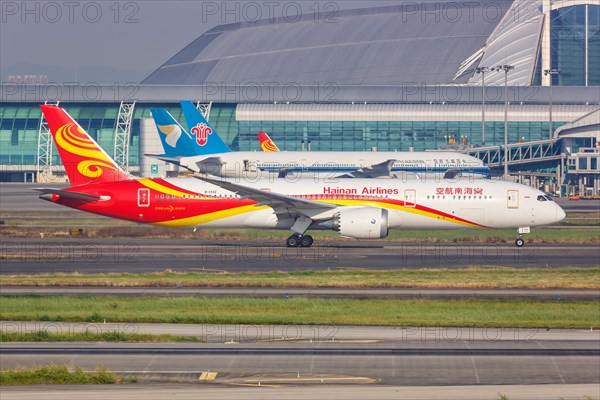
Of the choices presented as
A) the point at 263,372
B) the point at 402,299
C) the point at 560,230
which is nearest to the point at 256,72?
the point at 560,230

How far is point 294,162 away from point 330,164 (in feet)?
11.4

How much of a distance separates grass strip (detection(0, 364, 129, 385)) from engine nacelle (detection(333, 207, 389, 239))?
28.4 metres

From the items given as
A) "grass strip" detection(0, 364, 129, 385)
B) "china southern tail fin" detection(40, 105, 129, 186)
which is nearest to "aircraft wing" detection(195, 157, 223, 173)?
"china southern tail fin" detection(40, 105, 129, 186)

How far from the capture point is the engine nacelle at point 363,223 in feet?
159

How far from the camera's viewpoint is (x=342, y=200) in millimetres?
50281

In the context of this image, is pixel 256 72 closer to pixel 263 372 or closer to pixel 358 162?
pixel 358 162

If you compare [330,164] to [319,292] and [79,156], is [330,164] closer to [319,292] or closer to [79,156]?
[79,156]

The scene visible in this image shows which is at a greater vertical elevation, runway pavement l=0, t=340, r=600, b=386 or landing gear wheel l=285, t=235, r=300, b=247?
landing gear wheel l=285, t=235, r=300, b=247

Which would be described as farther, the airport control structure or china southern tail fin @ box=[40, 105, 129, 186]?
the airport control structure

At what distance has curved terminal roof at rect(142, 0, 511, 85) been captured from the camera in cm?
14712

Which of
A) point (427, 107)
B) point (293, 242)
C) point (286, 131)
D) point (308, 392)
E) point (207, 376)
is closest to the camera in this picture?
point (308, 392)

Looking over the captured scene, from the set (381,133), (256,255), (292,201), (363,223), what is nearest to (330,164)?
(381,133)

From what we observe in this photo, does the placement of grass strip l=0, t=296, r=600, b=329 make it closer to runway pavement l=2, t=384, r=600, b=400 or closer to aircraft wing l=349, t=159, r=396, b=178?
runway pavement l=2, t=384, r=600, b=400

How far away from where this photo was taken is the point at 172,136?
294ft
